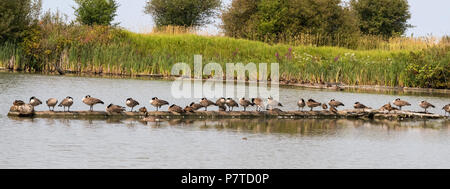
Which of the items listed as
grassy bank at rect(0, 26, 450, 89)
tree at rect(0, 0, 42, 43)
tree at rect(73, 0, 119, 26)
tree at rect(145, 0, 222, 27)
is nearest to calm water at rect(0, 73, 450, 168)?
grassy bank at rect(0, 26, 450, 89)

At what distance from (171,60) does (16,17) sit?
11.7 metres

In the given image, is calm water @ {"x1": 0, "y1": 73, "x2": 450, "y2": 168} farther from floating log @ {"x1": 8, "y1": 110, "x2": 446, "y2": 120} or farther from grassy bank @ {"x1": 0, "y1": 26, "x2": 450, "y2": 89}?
grassy bank @ {"x1": 0, "y1": 26, "x2": 450, "y2": 89}

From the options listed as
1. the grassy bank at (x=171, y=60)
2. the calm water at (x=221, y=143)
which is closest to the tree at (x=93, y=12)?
the grassy bank at (x=171, y=60)

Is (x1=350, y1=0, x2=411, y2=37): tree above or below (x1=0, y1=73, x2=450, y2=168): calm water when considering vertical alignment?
above

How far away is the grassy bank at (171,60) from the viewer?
40969mm

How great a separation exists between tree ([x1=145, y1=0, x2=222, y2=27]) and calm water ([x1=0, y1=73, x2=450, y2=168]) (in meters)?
48.7

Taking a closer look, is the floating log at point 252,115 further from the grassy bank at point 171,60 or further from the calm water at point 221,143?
the grassy bank at point 171,60

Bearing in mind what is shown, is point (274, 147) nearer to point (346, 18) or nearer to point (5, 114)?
point (5, 114)

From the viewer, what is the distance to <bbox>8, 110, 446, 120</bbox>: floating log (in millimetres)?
21375

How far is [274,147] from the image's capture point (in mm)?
17453

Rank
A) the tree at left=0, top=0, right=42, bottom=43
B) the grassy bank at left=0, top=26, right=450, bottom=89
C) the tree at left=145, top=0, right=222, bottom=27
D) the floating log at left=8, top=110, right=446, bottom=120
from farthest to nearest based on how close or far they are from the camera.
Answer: the tree at left=145, top=0, right=222, bottom=27
the tree at left=0, top=0, right=42, bottom=43
the grassy bank at left=0, top=26, right=450, bottom=89
the floating log at left=8, top=110, right=446, bottom=120

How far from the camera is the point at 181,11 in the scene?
74312 millimetres

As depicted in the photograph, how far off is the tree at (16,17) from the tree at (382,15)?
38.3m
